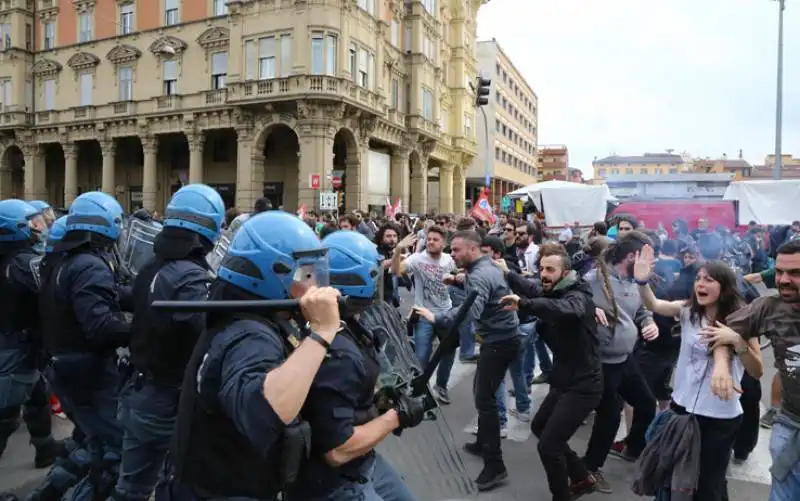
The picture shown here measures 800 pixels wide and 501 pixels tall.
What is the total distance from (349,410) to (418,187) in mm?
32501

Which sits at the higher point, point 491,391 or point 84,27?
point 84,27

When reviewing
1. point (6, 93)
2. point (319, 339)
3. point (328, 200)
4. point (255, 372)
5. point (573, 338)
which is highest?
point (6, 93)

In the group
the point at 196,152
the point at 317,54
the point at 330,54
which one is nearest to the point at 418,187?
the point at 330,54

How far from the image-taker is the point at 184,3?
94.8 feet

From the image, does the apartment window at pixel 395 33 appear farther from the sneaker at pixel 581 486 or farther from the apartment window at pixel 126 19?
the sneaker at pixel 581 486

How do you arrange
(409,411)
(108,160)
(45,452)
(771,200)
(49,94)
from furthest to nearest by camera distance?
(49,94) → (108,160) → (771,200) → (45,452) → (409,411)

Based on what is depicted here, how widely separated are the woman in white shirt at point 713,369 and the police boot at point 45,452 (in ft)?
16.4

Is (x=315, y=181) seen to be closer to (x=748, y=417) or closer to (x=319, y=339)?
(x=748, y=417)

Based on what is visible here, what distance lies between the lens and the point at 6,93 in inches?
1373

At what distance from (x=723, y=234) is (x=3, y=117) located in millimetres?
38058

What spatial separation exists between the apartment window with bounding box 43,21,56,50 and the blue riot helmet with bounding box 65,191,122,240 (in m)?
35.8

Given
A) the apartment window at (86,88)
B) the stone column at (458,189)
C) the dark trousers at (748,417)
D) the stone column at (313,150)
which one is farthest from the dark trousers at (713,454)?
the stone column at (458,189)

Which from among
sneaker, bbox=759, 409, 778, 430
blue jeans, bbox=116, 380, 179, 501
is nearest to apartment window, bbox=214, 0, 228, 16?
sneaker, bbox=759, 409, 778, 430

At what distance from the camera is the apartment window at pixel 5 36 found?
34.2 meters
